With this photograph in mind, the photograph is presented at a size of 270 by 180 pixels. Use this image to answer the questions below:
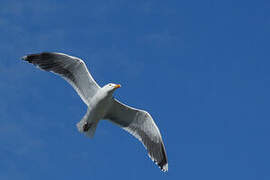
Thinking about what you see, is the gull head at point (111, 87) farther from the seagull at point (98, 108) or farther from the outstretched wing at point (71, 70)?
the outstretched wing at point (71, 70)

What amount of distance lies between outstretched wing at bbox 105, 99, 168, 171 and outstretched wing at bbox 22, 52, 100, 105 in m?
1.02

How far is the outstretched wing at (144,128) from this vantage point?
15648 mm

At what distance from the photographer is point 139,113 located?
15.6m

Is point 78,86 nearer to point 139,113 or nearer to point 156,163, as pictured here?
point 139,113

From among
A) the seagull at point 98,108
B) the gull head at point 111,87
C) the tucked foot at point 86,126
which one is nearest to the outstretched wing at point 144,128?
the seagull at point 98,108

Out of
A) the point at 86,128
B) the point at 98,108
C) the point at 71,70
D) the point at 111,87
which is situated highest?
the point at 71,70

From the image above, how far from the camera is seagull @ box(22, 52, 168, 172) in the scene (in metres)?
15.0

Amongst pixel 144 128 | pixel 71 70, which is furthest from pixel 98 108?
pixel 144 128

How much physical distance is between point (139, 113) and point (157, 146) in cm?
129

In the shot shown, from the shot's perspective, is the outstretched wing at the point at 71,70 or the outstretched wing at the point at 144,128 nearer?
the outstretched wing at the point at 71,70

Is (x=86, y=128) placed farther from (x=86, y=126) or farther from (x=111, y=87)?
(x=111, y=87)

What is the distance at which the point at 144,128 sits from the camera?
15.8 m

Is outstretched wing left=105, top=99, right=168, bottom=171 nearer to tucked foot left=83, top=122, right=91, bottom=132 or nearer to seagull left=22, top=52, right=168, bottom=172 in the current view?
seagull left=22, top=52, right=168, bottom=172

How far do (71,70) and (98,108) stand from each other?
1.67 metres
